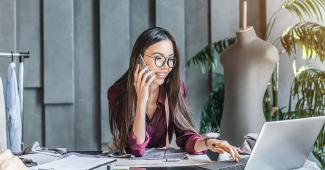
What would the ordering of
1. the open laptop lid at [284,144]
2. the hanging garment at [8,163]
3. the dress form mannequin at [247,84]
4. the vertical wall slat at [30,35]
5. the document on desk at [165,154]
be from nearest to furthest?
the hanging garment at [8,163]
the open laptop lid at [284,144]
the document on desk at [165,154]
the dress form mannequin at [247,84]
the vertical wall slat at [30,35]

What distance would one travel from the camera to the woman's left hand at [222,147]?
1.65m

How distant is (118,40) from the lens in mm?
3492

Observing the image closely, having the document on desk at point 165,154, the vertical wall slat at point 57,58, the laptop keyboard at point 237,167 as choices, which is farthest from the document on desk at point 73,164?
the vertical wall slat at point 57,58

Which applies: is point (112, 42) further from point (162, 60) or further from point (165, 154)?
point (165, 154)

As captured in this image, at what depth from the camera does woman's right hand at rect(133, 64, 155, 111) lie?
1.91 meters

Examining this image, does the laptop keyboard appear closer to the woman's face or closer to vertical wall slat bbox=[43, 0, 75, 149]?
the woman's face

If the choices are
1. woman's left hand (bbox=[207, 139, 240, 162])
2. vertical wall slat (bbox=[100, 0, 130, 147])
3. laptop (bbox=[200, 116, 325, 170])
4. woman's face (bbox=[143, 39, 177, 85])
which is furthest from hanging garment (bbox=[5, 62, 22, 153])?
laptop (bbox=[200, 116, 325, 170])

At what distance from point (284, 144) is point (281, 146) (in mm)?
15

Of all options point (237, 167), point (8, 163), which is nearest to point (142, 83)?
point (237, 167)

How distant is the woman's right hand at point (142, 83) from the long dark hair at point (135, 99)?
0.15ft

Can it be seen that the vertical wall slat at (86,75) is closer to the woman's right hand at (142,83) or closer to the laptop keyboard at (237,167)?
the woman's right hand at (142,83)

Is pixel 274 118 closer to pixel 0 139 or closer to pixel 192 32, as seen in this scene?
pixel 192 32

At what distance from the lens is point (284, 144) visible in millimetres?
1521

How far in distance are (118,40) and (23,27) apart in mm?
698
